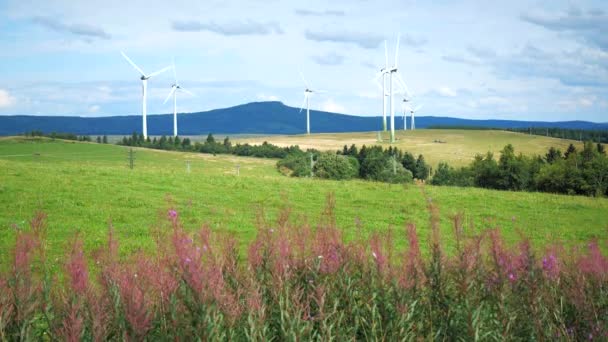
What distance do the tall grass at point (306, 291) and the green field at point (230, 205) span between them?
904 centimetres

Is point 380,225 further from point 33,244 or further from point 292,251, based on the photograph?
point 33,244

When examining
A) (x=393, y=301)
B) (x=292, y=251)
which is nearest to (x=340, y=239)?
(x=292, y=251)

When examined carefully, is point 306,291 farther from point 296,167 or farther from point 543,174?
point 296,167

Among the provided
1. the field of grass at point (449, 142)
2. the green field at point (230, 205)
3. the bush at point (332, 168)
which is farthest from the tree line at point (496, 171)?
the field of grass at point (449, 142)

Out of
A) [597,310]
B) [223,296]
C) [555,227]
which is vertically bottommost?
[555,227]

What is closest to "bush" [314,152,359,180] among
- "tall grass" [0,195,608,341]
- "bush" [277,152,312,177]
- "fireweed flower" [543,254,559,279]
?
"bush" [277,152,312,177]

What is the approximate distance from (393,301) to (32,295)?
3.29 meters

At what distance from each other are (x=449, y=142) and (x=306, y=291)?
124 meters

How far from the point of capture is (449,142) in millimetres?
127938

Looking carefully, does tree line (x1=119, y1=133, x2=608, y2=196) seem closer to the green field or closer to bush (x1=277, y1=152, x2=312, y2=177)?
bush (x1=277, y1=152, x2=312, y2=177)

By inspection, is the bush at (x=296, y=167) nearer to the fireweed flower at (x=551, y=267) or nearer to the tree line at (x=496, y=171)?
the tree line at (x=496, y=171)

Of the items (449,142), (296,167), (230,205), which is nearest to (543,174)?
(296,167)

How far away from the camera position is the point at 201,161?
245ft

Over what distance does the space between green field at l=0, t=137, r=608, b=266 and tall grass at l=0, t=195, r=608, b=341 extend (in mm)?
9035
